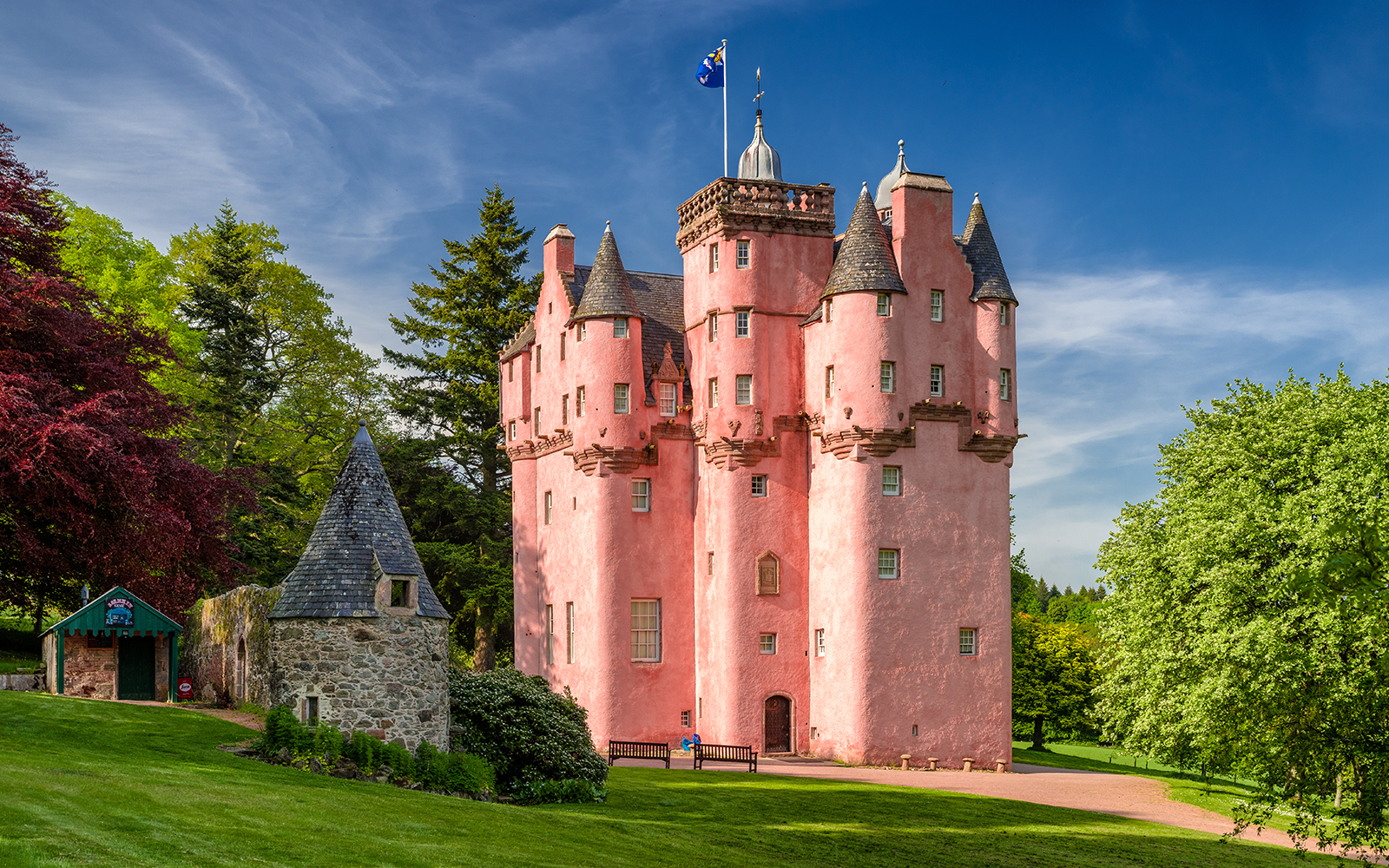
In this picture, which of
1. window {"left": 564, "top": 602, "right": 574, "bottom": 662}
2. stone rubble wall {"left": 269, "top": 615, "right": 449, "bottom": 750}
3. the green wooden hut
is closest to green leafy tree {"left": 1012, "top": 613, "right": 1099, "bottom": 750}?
window {"left": 564, "top": 602, "right": 574, "bottom": 662}

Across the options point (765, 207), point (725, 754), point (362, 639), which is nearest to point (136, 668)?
point (362, 639)

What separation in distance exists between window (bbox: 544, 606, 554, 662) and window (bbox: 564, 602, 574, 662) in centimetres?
142

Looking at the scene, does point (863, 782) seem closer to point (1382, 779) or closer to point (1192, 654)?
point (1192, 654)

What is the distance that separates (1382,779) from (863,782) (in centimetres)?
1891

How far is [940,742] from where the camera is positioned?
42.5 metres

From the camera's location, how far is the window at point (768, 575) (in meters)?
44.9

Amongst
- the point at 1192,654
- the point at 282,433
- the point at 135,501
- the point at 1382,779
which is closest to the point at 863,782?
the point at 1192,654

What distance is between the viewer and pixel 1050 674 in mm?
60156

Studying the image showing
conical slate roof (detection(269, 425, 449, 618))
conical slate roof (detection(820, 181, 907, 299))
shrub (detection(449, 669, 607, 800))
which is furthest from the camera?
conical slate roof (detection(820, 181, 907, 299))

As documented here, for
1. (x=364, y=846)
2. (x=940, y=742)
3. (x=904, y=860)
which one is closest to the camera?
(x=364, y=846)

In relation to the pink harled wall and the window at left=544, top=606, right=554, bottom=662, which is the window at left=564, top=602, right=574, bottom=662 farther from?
the pink harled wall

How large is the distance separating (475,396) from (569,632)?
17.4 metres

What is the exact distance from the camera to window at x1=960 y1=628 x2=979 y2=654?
43.4 metres

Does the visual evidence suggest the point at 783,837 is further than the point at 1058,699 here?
No
